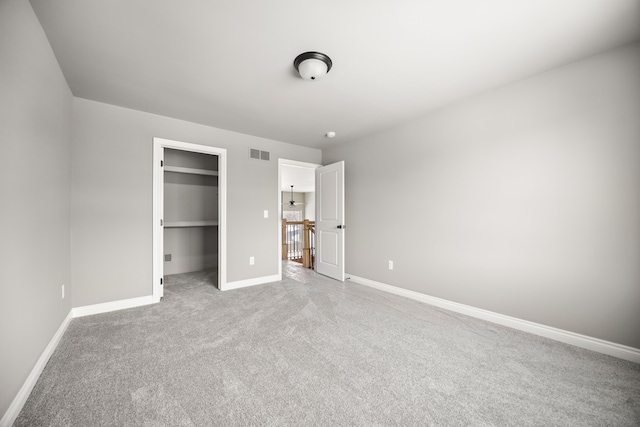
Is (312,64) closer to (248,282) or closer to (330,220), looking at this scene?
(330,220)

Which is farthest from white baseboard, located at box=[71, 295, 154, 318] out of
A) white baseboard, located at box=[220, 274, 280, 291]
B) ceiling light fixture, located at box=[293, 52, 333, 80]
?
ceiling light fixture, located at box=[293, 52, 333, 80]

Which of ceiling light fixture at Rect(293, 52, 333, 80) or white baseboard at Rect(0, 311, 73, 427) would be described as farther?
ceiling light fixture at Rect(293, 52, 333, 80)

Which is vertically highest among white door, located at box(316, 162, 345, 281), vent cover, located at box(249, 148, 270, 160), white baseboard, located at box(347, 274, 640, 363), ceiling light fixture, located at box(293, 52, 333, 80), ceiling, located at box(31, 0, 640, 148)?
ceiling, located at box(31, 0, 640, 148)

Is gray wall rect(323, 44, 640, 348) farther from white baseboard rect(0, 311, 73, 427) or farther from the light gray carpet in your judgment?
white baseboard rect(0, 311, 73, 427)

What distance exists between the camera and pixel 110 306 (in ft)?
9.45

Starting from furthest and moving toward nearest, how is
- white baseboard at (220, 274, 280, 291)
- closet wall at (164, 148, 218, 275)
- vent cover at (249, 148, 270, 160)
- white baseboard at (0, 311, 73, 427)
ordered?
1. closet wall at (164, 148, 218, 275)
2. vent cover at (249, 148, 270, 160)
3. white baseboard at (220, 274, 280, 291)
4. white baseboard at (0, 311, 73, 427)

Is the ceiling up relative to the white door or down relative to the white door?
up

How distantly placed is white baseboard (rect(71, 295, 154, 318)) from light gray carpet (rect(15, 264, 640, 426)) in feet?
0.37

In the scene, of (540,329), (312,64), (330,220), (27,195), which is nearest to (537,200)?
(540,329)

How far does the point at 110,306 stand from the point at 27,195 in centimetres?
187

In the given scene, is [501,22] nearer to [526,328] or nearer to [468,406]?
[468,406]

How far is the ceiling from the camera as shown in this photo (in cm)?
159

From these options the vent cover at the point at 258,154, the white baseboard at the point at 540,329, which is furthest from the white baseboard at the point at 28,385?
the white baseboard at the point at 540,329

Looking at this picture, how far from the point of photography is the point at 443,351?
6.65 ft
